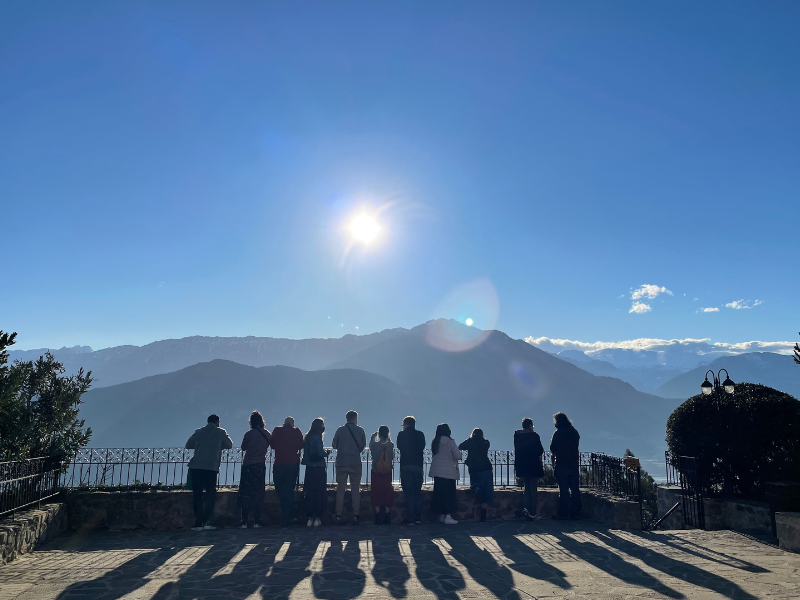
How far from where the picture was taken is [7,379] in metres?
7.84

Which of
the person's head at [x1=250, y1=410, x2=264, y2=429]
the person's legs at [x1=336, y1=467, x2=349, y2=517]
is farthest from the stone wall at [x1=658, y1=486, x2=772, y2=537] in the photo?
the person's head at [x1=250, y1=410, x2=264, y2=429]

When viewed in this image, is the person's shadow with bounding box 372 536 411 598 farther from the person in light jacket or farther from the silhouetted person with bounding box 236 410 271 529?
the silhouetted person with bounding box 236 410 271 529

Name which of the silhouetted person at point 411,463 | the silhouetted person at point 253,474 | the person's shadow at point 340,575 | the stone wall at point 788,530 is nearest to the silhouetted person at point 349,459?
the silhouetted person at point 411,463

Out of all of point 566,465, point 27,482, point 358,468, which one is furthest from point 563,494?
point 27,482

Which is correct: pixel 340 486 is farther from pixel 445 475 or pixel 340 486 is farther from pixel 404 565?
pixel 404 565

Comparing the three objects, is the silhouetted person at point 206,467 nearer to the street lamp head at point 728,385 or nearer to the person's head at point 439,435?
the person's head at point 439,435

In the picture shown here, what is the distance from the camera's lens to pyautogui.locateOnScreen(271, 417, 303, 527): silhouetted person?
908 cm

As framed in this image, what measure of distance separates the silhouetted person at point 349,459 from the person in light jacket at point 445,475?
1.42 meters

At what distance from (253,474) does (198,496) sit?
973 mm

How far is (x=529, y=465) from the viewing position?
32.5 ft

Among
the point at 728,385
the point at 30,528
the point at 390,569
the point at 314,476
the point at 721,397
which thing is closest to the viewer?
the point at 390,569

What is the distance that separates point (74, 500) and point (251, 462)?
3.32 meters

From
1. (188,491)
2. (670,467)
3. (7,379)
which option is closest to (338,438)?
(188,491)

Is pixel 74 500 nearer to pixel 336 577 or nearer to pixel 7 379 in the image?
pixel 7 379
